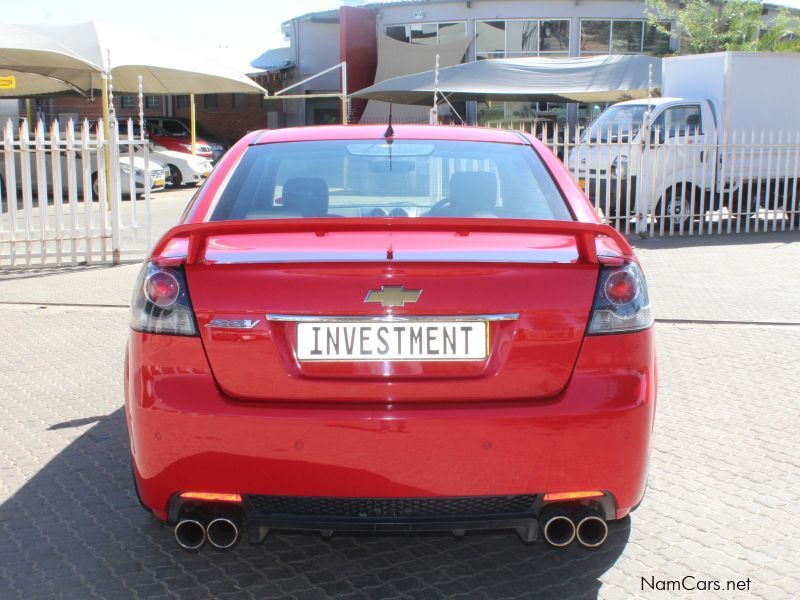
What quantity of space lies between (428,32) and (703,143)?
897 inches

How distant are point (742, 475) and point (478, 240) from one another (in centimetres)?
210

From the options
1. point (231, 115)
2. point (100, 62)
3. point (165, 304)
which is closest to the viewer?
point (165, 304)

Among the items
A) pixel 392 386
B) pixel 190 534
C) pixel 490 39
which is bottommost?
pixel 190 534

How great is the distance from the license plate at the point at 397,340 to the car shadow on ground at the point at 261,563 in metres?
0.63

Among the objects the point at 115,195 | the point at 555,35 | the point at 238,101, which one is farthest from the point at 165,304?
the point at 238,101

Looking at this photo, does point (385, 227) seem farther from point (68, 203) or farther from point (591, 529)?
point (68, 203)

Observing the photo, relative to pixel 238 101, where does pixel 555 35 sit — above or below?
above

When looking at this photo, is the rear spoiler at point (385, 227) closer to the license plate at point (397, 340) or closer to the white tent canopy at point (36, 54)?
the license plate at point (397, 340)

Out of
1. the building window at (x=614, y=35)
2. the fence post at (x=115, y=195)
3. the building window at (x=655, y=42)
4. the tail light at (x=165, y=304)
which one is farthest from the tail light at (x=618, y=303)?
the building window at (x=655, y=42)

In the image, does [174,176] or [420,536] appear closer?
[420,536]

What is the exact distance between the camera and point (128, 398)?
10.2 ft

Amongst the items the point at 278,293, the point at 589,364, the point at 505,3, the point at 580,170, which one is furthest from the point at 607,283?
the point at 505,3

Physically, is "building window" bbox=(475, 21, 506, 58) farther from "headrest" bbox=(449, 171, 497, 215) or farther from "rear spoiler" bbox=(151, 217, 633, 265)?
"rear spoiler" bbox=(151, 217, 633, 265)

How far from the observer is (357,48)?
3484cm
